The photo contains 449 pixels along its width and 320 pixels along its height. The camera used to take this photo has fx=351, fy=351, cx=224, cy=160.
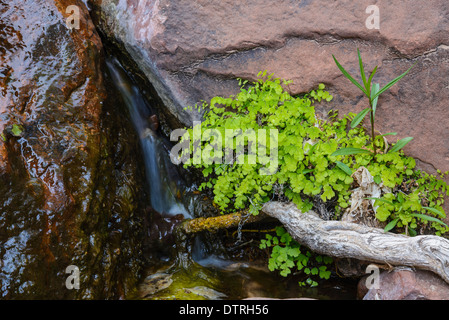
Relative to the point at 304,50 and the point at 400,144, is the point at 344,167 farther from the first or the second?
the point at 304,50

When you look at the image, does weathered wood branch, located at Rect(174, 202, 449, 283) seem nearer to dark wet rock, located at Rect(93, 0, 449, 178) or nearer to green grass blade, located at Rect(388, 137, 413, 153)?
green grass blade, located at Rect(388, 137, 413, 153)

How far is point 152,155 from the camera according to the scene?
4.64m

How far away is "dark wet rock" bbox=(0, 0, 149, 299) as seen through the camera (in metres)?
2.93

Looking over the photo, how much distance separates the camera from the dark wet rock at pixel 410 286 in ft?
9.77

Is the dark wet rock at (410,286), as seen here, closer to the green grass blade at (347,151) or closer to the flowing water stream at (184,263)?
the flowing water stream at (184,263)

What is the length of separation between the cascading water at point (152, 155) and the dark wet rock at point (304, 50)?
0.39m

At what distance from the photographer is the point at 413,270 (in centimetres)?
307

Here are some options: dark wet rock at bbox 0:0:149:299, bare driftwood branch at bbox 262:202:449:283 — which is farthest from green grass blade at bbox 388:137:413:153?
dark wet rock at bbox 0:0:149:299

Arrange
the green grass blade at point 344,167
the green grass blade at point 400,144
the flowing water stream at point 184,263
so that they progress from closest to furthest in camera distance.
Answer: the green grass blade at point 344,167 → the green grass blade at point 400,144 → the flowing water stream at point 184,263

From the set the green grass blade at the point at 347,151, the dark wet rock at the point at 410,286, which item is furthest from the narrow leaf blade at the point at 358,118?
the dark wet rock at the point at 410,286

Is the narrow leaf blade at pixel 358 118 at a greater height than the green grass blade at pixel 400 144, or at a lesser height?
greater

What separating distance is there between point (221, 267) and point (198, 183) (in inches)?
43.4
